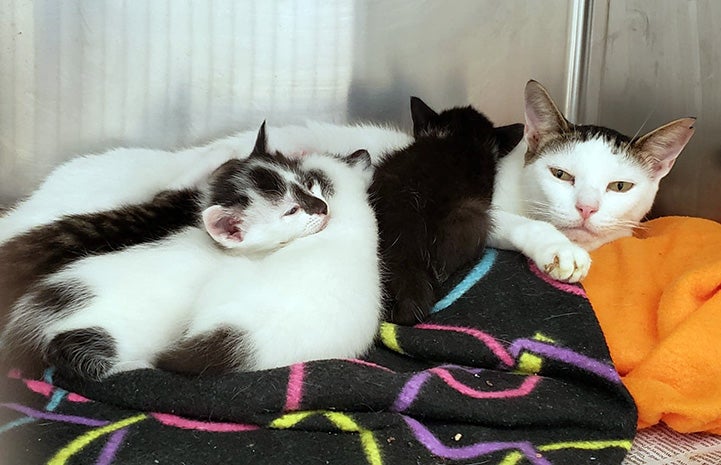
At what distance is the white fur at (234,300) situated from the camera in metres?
1.05

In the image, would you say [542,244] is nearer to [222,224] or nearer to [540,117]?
[540,117]

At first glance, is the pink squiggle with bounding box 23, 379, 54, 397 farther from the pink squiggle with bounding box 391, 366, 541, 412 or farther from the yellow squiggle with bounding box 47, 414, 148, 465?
the pink squiggle with bounding box 391, 366, 541, 412

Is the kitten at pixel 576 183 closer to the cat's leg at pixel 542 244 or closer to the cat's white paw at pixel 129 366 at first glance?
the cat's leg at pixel 542 244

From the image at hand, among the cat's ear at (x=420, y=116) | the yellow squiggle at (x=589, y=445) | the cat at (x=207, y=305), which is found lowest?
the yellow squiggle at (x=589, y=445)

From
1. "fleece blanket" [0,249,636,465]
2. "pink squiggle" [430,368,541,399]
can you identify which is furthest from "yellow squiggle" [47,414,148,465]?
"pink squiggle" [430,368,541,399]

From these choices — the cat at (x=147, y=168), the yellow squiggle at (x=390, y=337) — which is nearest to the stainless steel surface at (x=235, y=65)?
the cat at (x=147, y=168)

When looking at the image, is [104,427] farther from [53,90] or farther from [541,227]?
[53,90]

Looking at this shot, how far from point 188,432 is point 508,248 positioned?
0.75 meters

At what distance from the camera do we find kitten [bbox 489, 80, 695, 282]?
1.42 meters

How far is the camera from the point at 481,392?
107cm

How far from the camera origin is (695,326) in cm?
116

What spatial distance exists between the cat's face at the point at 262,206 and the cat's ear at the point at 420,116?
0.37 meters

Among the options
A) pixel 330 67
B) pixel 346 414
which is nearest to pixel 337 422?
pixel 346 414

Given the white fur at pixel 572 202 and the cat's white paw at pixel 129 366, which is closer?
the cat's white paw at pixel 129 366
